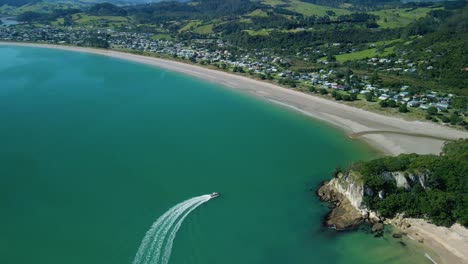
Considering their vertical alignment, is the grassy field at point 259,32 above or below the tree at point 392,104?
below

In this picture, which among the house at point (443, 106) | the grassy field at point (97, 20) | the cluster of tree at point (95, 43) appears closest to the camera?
the house at point (443, 106)

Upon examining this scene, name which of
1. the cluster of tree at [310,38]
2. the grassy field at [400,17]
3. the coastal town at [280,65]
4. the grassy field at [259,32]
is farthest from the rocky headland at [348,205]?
the grassy field at [400,17]

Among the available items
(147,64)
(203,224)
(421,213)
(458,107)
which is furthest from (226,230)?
(147,64)

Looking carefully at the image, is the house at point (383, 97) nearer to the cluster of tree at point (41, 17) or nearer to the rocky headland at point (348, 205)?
the rocky headland at point (348, 205)

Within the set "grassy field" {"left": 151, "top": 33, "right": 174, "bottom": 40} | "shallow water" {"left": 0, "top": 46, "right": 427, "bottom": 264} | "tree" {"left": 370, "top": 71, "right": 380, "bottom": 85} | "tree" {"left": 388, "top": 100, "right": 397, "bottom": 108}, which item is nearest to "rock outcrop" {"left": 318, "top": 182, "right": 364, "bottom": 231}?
"shallow water" {"left": 0, "top": 46, "right": 427, "bottom": 264}

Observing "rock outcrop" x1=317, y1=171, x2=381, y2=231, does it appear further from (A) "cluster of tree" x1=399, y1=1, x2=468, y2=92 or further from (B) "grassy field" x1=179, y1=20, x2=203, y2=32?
(B) "grassy field" x1=179, y1=20, x2=203, y2=32

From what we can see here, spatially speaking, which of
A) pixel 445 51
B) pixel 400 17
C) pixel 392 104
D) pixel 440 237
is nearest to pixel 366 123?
pixel 392 104

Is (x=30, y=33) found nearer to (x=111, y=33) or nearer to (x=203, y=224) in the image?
(x=111, y=33)

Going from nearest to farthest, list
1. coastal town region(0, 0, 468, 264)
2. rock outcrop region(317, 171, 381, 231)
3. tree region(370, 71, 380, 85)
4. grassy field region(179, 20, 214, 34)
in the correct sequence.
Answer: coastal town region(0, 0, 468, 264), rock outcrop region(317, 171, 381, 231), tree region(370, 71, 380, 85), grassy field region(179, 20, 214, 34)
